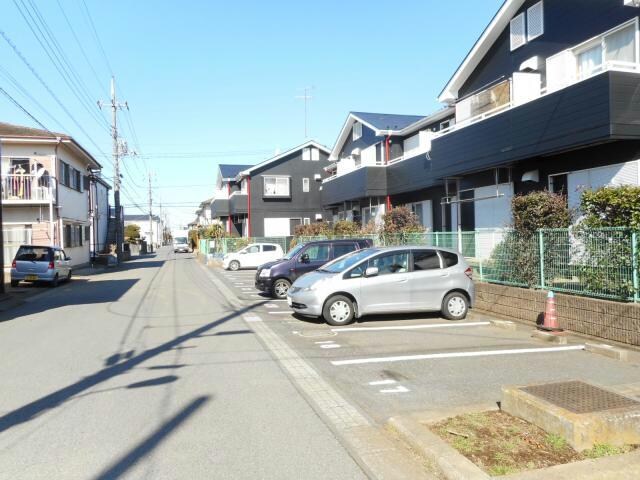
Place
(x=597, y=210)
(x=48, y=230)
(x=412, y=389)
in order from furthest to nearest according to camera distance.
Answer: (x=48, y=230) < (x=597, y=210) < (x=412, y=389)

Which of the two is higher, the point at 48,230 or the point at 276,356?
the point at 48,230

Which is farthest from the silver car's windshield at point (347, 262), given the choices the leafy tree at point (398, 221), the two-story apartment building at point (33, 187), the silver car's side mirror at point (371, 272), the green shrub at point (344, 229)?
the two-story apartment building at point (33, 187)

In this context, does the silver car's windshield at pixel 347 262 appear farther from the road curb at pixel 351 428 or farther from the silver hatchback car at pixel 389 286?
the road curb at pixel 351 428

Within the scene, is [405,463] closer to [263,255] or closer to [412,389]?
[412,389]

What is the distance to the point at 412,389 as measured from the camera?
6012 millimetres

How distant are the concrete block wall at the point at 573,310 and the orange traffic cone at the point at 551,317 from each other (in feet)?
0.87

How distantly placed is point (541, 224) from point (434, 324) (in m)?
2.86

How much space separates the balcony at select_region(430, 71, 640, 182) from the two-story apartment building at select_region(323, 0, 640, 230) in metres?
0.03

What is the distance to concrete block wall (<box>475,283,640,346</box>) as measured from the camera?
25.7 feet

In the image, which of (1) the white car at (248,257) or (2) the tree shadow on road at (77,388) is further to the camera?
(1) the white car at (248,257)

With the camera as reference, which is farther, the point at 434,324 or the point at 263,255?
the point at 263,255

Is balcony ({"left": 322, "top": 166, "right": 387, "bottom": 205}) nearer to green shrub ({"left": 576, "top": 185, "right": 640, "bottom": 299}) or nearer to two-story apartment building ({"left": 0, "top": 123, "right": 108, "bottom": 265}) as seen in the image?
two-story apartment building ({"left": 0, "top": 123, "right": 108, "bottom": 265})

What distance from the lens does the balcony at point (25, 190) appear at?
25.8m

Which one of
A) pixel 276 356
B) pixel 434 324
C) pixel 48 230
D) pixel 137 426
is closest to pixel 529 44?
pixel 434 324
